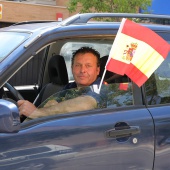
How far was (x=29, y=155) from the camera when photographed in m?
2.37

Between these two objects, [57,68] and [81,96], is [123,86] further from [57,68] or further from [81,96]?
[57,68]

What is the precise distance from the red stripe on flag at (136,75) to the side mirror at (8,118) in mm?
852

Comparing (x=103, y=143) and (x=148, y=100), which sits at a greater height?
(x=148, y=100)

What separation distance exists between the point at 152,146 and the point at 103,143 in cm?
39

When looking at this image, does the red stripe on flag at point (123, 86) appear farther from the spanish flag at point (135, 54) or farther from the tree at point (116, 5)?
the tree at point (116, 5)

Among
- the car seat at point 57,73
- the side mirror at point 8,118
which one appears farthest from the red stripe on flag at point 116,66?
the car seat at point 57,73

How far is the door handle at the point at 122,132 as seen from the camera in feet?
8.62

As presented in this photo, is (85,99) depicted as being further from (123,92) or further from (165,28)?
(165,28)

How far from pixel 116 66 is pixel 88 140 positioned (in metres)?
0.53

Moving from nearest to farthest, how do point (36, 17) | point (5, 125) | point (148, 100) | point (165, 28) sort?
point (5, 125) < point (148, 100) < point (165, 28) < point (36, 17)

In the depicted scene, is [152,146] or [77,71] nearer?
[152,146]

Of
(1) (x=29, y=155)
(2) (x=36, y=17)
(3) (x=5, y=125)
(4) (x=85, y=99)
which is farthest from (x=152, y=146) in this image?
(2) (x=36, y=17)

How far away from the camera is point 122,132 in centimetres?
266

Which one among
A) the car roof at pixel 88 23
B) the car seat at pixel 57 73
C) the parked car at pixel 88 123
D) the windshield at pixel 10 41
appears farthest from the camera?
the car seat at pixel 57 73
